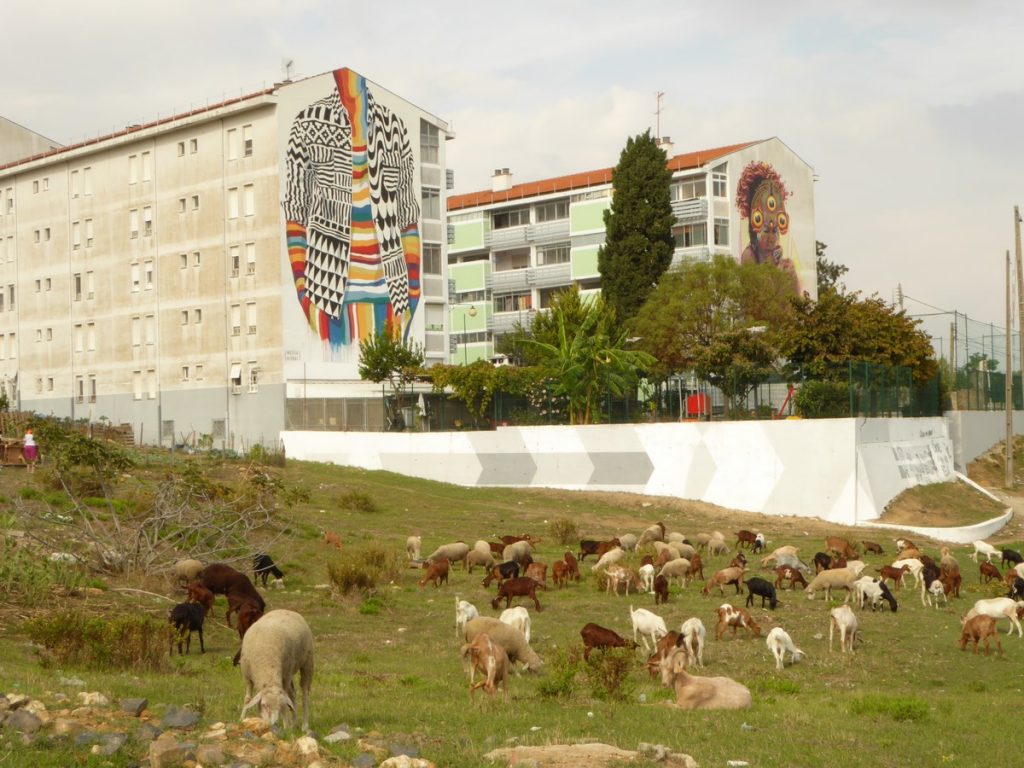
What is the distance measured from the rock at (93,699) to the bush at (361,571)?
12.7 m

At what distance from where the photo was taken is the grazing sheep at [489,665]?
15.2 metres

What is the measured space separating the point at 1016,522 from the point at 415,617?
35264mm

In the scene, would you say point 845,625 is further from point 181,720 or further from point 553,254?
point 553,254

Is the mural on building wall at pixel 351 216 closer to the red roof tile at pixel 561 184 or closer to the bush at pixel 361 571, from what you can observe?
the red roof tile at pixel 561 184

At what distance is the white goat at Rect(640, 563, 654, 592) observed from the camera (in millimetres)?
27219

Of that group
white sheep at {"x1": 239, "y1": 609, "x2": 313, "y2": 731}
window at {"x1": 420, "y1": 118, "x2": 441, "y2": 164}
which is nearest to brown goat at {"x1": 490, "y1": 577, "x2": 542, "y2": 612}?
white sheep at {"x1": 239, "y1": 609, "x2": 313, "y2": 731}

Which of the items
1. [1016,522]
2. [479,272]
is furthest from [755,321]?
[479,272]

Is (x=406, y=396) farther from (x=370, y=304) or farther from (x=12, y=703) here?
(x=12, y=703)

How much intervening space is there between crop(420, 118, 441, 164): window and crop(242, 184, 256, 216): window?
12.6 meters

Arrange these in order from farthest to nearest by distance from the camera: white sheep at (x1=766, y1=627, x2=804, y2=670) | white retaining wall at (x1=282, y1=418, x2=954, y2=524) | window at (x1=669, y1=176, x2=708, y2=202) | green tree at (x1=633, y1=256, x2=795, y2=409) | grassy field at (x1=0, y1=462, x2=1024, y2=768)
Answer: window at (x1=669, y1=176, x2=708, y2=202)
green tree at (x1=633, y1=256, x2=795, y2=409)
white retaining wall at (x1=282, y1=418, x2=954, y2=524)
white sheep at (x1=766, y1=627, x2=804, y2=670)
grassy field at (x1=0, y1=462, x2=1024, y2=768)

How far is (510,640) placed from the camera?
17.5 metres

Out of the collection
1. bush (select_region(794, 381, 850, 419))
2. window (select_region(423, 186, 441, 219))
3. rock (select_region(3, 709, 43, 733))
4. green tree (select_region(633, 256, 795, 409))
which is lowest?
rock (select_region(3, 709, 43, 733))

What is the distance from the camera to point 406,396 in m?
62.8

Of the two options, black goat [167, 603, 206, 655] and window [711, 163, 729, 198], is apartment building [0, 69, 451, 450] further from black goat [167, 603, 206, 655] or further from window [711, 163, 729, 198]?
black goat [167, 603, 206, 655]
